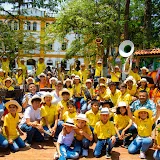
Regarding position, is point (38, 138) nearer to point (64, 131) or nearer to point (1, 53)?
point (64, 131)

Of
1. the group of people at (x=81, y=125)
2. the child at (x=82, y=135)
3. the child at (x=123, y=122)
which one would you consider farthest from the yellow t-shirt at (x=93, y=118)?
the child at (x=82, y=135)

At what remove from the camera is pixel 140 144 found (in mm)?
5660

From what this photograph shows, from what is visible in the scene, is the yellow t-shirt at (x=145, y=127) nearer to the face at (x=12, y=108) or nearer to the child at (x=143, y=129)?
the child at (x=143, y=129)

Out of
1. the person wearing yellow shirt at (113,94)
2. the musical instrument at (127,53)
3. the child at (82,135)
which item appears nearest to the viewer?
the child at (82,135)

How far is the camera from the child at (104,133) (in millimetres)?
5531

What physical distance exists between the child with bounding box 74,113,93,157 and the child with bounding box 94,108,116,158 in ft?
0.65

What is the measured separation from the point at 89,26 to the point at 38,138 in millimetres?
14734

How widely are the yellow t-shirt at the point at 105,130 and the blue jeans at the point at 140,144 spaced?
46cm

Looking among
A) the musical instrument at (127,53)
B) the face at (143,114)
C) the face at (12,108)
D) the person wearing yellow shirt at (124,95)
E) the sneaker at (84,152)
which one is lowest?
the sneaker at (84,152)

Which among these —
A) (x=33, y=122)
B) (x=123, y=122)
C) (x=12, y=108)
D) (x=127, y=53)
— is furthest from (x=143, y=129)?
(x=127, y=53)

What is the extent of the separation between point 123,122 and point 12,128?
2.34 meters

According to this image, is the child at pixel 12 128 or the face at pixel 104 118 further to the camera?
the child at pixel 12 128

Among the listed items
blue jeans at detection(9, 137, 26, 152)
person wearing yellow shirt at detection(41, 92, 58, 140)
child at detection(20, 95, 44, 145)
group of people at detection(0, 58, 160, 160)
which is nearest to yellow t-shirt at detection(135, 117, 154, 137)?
group of people at detection(0, 58, 160, 160)

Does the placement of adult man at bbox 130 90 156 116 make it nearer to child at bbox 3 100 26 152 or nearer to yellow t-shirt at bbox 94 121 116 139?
yellow t-shirt at bbox 94 121 116 139
